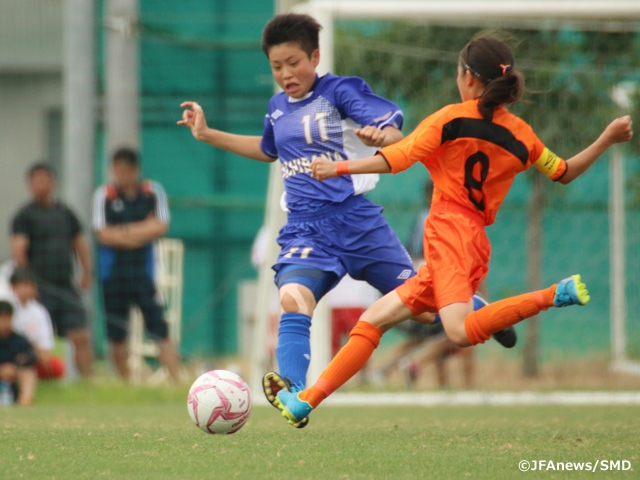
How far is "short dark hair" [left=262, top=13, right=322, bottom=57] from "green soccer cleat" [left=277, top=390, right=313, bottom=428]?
6.06ft

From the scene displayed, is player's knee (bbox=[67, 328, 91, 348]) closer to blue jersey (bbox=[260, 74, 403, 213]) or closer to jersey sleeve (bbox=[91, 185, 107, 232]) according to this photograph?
jersey sleeve (bbox=[91, 185, 107, 232])

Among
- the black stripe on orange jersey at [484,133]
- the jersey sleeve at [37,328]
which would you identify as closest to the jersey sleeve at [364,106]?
the black stripe on orange jersey at [484,133]

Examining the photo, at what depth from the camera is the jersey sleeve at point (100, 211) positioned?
9477 mm

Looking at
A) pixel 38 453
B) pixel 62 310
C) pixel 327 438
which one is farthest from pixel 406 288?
pixel 62 310

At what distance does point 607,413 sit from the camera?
263 inches

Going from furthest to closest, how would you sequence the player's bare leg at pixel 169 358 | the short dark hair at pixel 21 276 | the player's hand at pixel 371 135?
the player's bare leg at pixel 169 358 → the short dark hair at pixel 21 276 → the player's hand at pixel 371 135

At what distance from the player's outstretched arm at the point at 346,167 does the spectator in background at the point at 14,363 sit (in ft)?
16.4

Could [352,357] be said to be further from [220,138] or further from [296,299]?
[220,138]

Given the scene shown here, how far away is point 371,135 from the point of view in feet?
15.0

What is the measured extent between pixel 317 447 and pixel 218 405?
0.59 meters

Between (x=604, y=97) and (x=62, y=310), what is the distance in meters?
5.97

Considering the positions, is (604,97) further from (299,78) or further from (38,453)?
(38,453)

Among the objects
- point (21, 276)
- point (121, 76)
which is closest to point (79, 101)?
point (121, 76)

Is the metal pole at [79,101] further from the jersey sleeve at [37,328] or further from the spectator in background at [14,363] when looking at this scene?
the spectator in background at [14,363]
